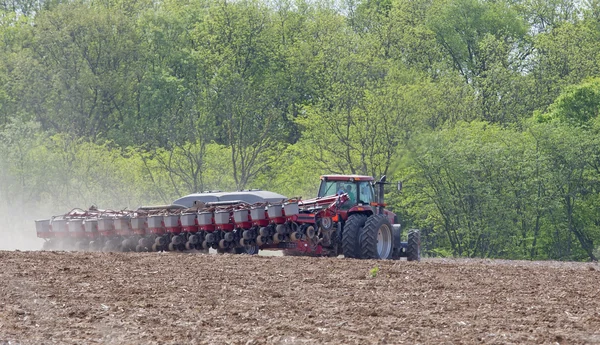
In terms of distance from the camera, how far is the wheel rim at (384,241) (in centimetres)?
2512

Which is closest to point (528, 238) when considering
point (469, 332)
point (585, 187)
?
point (585, 187)

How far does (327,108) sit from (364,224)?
96.2 ft

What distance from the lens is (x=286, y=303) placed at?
14453mm

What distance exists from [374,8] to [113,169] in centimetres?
2207

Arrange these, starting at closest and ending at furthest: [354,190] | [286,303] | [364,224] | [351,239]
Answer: [286,303], [351,239], [364,224], [354,190]

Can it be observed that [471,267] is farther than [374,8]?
No

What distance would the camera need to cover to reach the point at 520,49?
62094 mm

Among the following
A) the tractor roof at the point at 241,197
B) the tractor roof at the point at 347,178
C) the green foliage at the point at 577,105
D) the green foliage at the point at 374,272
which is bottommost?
the green foliage at the point at 374,272

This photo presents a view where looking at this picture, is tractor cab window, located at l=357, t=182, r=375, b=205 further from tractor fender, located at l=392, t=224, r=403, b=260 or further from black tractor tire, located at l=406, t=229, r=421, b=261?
black tractor tire, located at l=406, t=229, r=421, b=261

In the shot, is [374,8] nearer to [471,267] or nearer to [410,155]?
[410,155]

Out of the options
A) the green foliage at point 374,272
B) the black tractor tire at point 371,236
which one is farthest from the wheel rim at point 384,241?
the green foliage at point 374,272

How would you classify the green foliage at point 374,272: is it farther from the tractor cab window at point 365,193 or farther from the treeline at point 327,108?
the treeline at point 327,108

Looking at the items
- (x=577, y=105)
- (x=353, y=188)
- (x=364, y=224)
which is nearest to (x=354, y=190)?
(x=353, y=188)

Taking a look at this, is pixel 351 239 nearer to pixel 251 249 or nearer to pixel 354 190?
pixel 354 190
